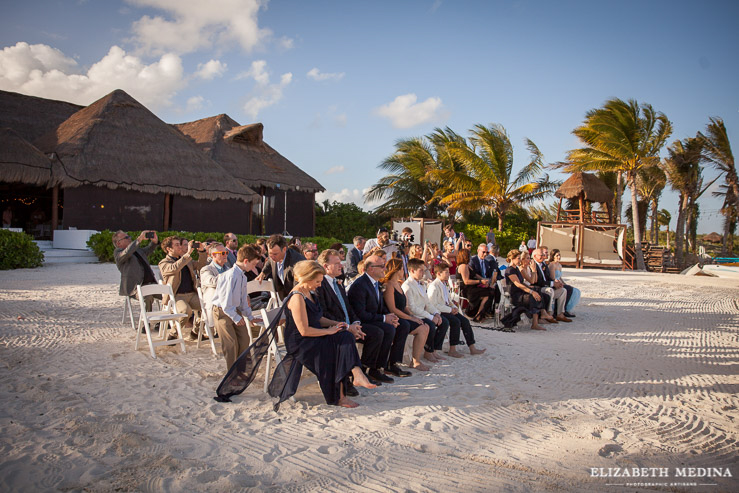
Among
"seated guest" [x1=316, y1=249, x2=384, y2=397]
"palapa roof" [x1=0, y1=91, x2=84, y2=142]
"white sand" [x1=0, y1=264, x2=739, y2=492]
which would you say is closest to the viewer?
"white sand" [x1=0, y1=264, x2=739, y2=492]

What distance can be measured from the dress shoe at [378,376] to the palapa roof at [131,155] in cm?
1484

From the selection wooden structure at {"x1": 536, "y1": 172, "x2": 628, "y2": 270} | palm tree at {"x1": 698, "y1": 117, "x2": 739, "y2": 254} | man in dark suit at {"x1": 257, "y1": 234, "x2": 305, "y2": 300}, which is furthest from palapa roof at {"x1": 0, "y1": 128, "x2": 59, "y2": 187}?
palm tree at {"x1": 698, "y1": 117, "x2": 739, "y2": 254}

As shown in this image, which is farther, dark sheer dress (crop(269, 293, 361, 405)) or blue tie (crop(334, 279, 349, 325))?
blue tie (crop(334, 279, 349, 325))

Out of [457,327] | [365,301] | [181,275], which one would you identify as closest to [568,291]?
[457,327]

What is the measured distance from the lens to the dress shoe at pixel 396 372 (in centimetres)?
516

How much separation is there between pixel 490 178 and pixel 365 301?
21.2 metres

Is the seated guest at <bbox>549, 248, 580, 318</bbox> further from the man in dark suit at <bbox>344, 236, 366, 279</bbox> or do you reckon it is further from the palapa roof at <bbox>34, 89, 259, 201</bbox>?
the palapa roof at <bbox>34, 89, 259, 201</bbox>

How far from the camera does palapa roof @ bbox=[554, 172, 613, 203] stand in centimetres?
2420

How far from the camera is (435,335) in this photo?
19.7 feet

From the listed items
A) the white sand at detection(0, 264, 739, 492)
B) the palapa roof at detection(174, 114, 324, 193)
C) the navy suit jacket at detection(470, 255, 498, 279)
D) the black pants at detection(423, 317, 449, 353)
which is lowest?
the white sand at detection(0, 264, 739, 492)

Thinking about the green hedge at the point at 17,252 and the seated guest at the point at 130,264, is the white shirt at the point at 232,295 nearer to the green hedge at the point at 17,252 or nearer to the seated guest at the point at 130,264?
the seated guest at the point at 130,264

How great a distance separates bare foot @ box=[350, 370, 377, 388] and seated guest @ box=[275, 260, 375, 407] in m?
0.45

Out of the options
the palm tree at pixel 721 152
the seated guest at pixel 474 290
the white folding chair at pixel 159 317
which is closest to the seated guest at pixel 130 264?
the white folding chair at pixel 159 317

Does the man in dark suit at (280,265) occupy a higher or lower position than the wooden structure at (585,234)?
lower
